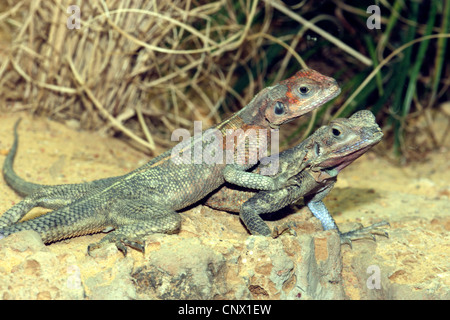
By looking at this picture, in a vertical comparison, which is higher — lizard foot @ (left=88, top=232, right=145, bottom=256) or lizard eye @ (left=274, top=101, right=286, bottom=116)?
lizard eye @ (left=274, top=101, right=286, bottom=116)

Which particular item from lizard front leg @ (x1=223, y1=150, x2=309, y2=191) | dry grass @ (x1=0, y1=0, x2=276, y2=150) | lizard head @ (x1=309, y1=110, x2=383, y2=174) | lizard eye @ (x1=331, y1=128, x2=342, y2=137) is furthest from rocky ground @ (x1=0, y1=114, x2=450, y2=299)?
dry grass @ (x1=0, y1=0, x2=276, y2=150)

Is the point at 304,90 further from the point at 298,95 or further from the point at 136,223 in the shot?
the point at 136,223

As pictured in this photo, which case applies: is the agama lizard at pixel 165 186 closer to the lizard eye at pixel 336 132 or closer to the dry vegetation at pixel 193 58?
the lizard eye at pixel 336 132

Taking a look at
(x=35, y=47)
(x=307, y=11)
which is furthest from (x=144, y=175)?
(x=307, y=11)

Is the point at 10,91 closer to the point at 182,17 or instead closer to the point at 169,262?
the point at 182,17

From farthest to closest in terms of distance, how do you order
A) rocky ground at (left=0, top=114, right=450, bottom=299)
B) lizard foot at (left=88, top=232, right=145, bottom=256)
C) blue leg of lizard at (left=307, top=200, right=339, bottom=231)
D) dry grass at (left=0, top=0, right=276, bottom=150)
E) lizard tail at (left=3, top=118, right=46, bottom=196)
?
dry grass at (left=0, top=0, right=276, bottom=150)
lizard tail at (left=3, top=118, right=46, bottom=196)
blue leg of lizard at (left=307, top=200, right=339, bottom=231)
lizard foot at (left=88, top=232, right=145, bottom=256)
rocky ground at (left=0, top=114, right=450, bottom=299)

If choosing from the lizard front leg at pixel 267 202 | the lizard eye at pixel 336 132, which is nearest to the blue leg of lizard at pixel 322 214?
the lizard front leg at pixel 267 202

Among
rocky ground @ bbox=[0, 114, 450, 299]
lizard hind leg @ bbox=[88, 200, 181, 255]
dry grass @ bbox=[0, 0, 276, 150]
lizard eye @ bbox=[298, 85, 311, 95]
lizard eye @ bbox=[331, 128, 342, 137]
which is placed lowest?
rocky ground @ bbox=[0, 114, 450, 299]

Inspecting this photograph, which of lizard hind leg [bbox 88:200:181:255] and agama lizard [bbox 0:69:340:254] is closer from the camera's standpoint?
lizard hind leg [bbox 88:200:181:255]

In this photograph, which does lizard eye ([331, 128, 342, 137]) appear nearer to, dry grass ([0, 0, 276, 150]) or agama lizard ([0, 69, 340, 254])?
agama lizard ([0, 69, 340, 254])
